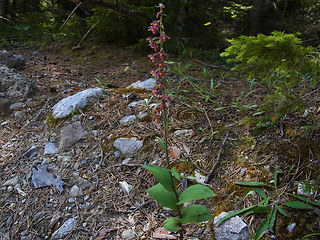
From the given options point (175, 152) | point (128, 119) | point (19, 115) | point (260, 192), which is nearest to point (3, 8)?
point (19, 115)

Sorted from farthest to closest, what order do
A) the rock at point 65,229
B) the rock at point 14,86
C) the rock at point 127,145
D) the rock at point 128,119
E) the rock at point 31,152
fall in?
the rock at point 14,86, the rock at point 128,119, the rock at point 31,152, the rock at point 127,145, the rock at point 65,229

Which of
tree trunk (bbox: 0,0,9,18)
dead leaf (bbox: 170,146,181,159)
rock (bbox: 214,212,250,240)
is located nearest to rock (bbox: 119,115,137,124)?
dead leaf (bbox: 170,146,181,159)

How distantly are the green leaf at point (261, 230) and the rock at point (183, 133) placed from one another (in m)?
1.08

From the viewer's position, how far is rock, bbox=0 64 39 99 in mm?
3556

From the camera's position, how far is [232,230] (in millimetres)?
1593

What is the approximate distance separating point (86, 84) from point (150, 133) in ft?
6.33

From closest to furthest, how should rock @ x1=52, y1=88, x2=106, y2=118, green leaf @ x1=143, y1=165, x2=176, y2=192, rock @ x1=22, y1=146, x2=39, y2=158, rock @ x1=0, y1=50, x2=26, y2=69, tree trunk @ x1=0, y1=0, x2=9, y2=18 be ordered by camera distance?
green leaf @ x1=143, y1=165, x2=176, y2=192
rock @ x1=22, y1=146, x2=39, y2=158
rock @ x1=52, y1=88, x2=106, y2=118
rock @ x1=0, y1=50, x2=26, y2=69
tree trunk @ x1=0, y1=0, x2=9, y2=18

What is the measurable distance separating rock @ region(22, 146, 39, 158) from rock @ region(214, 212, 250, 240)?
1.93m

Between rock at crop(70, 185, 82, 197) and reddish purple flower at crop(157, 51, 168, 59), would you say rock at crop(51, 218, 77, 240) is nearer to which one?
rock at crop(70, 185, 82, 197)

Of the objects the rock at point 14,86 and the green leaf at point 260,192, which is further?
the rock at point 14,86

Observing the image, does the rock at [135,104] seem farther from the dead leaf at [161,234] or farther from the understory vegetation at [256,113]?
the dead leaf at [161,234]

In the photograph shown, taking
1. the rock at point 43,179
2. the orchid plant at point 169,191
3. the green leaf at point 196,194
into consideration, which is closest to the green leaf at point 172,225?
the orchid plant at point 169,191

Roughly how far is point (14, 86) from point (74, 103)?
45.9 inches

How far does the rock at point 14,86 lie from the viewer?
356 cm
